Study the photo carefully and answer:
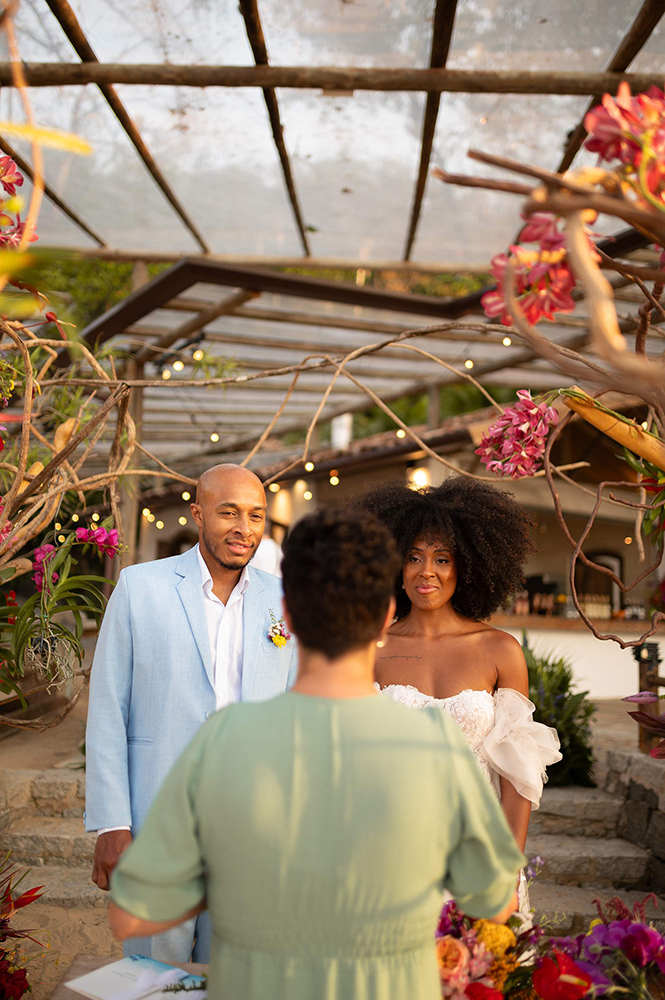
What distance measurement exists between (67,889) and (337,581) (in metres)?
4.13

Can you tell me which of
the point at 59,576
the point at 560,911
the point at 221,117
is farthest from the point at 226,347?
the point at 560,911

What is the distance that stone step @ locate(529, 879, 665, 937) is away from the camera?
4.30 meters

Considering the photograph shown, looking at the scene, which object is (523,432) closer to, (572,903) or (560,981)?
(560,981)

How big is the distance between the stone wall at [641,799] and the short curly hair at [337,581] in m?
4.18

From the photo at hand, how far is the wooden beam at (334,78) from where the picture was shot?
14.1ft

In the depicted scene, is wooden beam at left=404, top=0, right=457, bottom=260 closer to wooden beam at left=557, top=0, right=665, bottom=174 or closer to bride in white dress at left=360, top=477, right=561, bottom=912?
wooden beam at left=557, top=0, right=665, bottom=174

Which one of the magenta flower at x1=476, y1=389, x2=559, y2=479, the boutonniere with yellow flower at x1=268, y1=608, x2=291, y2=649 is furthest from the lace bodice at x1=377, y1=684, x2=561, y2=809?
the magenta flower at x1=476, y1=389, x2=559, y2=479

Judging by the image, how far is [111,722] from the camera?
241cm

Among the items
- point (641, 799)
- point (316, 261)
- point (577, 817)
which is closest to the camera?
point (641, 799)

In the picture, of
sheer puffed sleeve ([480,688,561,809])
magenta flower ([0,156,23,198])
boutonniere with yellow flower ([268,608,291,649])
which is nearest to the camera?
magenta flower ([0,156,23,198])

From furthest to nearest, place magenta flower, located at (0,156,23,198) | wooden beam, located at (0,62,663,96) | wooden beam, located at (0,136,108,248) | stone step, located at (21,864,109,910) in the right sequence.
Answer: wooden beam, located at (0,136,108,248) < stone step, located at (21,864,109,910) < wooden beam, located at (0,62,663,96) < magenta flower, located at (0,156,23,198)

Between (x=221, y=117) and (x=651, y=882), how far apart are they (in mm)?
5239

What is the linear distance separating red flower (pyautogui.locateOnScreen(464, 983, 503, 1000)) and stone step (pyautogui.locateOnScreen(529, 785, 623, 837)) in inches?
155

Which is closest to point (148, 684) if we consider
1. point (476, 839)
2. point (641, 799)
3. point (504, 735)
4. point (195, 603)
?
point (195, 603)
